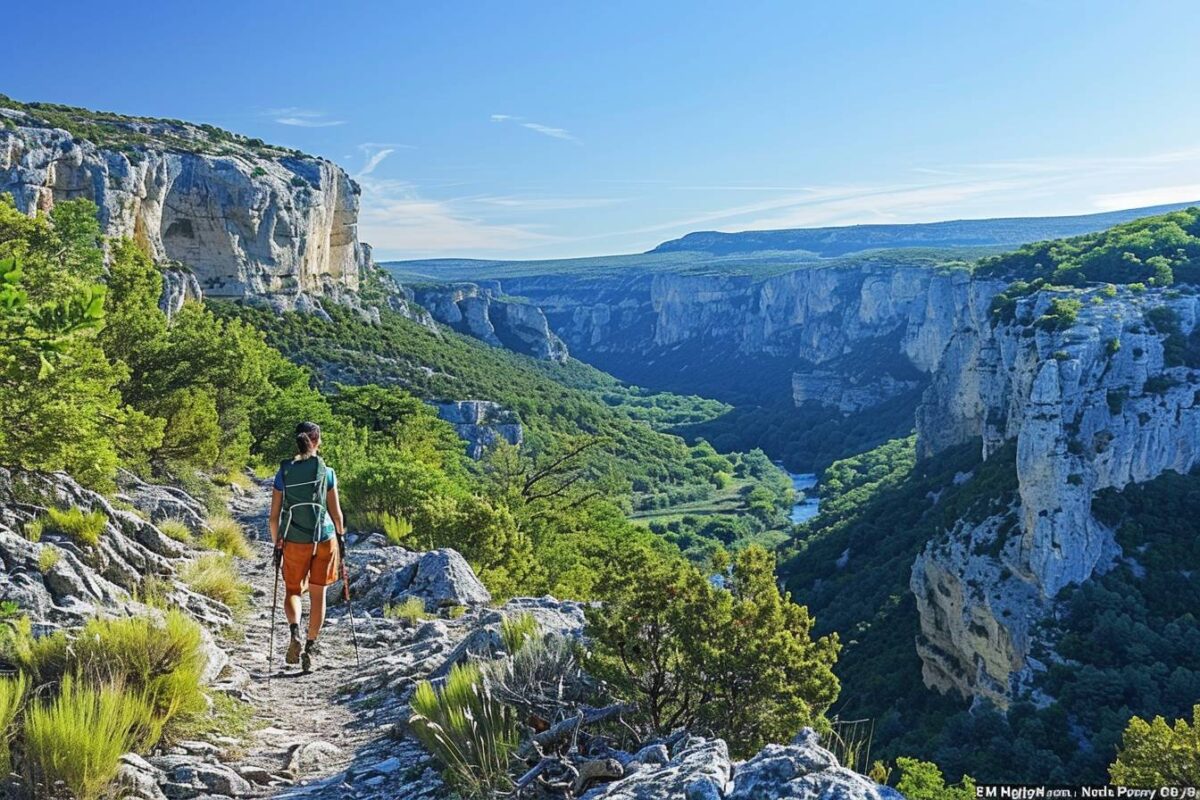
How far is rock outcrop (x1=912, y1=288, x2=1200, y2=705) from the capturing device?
3164cm

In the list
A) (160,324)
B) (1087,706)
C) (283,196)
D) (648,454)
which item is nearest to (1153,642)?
(1087,706)

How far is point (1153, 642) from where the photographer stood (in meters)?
27.6

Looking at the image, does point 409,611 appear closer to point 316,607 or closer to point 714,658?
point 316,607

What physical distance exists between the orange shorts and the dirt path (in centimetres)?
88

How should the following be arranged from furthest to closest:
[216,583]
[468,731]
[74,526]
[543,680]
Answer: [216,583] → [74,526] → [543,680] → [468,731]

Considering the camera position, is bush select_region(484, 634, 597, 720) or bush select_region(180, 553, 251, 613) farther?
bush select_region(180, 553, 251, 613)

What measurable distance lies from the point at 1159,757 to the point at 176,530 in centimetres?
1261

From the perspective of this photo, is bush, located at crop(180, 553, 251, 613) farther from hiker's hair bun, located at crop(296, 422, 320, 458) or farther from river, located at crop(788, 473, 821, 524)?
river, located at crop(788, 473, 821, 524)

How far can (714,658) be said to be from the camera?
506 centimetres

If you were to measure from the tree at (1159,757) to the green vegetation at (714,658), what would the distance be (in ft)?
21.0

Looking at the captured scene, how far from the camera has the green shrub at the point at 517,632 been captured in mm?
6117

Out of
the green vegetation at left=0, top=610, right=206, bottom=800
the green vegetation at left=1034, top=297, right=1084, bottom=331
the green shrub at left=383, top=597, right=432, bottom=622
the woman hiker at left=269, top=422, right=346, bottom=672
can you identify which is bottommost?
the green shrub at left=383, top=597, right=432, bottom=622

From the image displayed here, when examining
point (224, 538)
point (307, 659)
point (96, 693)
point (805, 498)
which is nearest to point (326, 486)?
point (307, 659)

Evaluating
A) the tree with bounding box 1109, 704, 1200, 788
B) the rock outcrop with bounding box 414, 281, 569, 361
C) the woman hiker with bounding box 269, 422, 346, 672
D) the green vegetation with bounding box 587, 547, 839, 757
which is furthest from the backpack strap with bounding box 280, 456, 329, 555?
the rock outcrop with bounding box 414, 281, 569, 361
